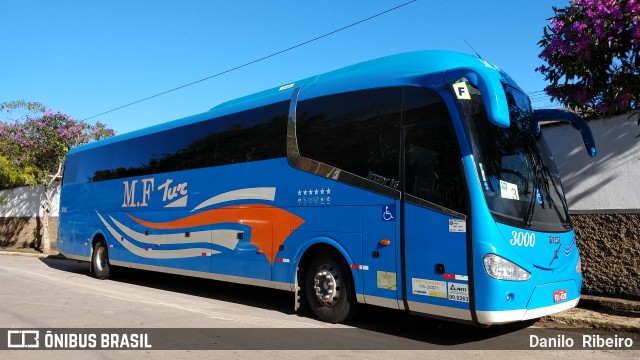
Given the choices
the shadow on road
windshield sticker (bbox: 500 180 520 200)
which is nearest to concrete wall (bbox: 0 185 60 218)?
the shadow on road

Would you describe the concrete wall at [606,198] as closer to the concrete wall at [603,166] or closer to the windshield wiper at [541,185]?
the concrete wall at [603,166]

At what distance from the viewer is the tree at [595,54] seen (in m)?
5.98

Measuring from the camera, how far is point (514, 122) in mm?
6391

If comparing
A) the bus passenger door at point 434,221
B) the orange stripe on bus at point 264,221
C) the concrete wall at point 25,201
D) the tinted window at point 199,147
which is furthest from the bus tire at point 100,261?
the concrete wall at point 25,201

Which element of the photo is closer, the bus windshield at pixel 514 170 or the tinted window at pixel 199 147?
the bus windshield at pixel 514 170

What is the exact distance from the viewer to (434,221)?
6020 mm

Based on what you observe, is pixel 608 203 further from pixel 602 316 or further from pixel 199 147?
pixel 199 147

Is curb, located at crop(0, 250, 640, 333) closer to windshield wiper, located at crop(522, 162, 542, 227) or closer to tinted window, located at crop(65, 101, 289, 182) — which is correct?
windshield wiper, located at crop(522, 162, 542, 227)

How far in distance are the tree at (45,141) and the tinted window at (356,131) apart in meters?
18.0

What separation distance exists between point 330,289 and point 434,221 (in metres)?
2.08

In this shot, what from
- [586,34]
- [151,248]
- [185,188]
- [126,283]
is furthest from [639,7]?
[126,283]

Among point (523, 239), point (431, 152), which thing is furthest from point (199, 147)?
point (523, 239)

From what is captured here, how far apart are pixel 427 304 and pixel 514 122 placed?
2.55 meters
